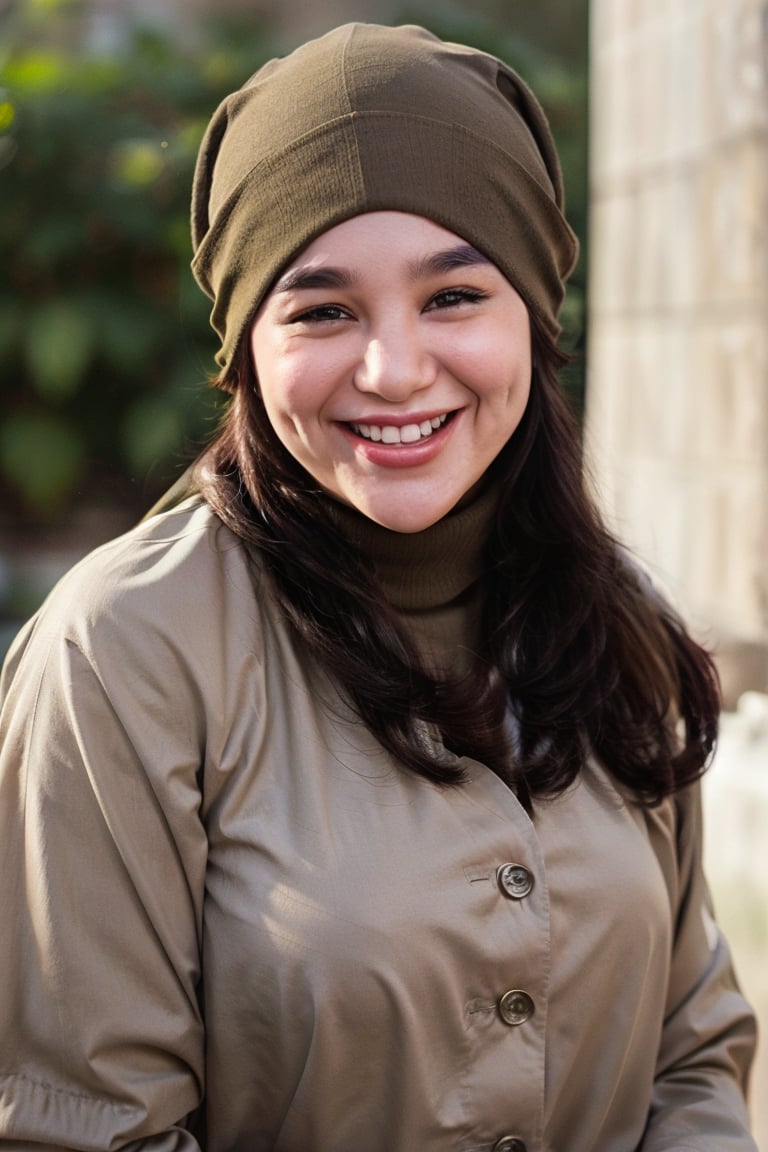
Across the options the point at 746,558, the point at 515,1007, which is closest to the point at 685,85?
the point at 746,558

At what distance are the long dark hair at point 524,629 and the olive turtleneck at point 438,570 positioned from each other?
0.9 inches

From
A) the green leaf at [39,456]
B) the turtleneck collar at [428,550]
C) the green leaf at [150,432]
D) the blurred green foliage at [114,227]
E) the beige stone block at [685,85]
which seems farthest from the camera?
the green leaf at [39,456]

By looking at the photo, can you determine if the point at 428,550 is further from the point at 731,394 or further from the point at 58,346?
the point at 58,346

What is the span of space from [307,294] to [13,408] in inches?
156

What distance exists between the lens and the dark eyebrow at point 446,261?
5.08 feet

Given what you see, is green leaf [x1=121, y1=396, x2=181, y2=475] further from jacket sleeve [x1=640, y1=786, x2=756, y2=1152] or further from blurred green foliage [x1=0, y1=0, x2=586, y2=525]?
jacket sleeve [x1=640, y1=786, x2=756, y2=1152]

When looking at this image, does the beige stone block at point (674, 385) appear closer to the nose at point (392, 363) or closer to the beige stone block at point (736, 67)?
the beige stone block at point (736, 67)

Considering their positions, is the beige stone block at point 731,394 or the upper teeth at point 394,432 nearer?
the upper teeth at point 394,432

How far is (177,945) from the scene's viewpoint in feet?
4.98

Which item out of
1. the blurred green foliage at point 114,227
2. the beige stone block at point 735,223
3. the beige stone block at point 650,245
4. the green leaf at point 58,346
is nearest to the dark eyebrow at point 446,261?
the blurred green foliage at point 114,227

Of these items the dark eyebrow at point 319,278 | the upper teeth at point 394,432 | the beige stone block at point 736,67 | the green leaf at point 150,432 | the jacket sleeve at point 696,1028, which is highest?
the beige stone block at point 736,67

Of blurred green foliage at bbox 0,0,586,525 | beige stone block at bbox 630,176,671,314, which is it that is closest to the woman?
blurred green foliage at bbox 0,0,586,525

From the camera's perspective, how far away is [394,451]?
161 centimetres

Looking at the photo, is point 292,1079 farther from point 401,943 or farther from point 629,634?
point 629,634
